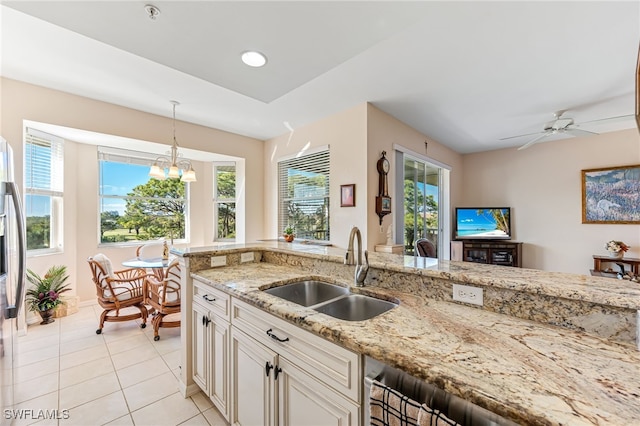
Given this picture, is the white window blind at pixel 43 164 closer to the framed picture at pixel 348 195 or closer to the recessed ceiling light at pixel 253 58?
the recessed ceiling light at pixel 253 58

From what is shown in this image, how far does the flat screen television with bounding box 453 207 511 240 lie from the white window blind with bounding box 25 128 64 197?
691 cm

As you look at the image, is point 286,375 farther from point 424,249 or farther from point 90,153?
point 90,153

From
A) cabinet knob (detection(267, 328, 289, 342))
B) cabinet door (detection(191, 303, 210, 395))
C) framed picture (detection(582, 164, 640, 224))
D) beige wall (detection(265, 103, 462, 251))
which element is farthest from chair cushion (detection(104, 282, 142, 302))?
framed picture (detection(582, 164, 640, 224))

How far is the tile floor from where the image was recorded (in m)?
1.81

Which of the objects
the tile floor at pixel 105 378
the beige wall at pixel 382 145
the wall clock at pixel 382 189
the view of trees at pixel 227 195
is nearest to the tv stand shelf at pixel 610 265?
the beige wall at pixel 382 145

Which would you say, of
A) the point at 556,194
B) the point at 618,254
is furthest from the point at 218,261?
the point at 556,194

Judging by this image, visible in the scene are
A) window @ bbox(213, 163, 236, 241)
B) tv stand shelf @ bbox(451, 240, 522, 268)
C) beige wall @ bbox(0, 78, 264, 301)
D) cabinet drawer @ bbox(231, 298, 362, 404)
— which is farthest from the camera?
window @ bbox(213, 163, 236, 241)

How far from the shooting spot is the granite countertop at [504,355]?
617 mm

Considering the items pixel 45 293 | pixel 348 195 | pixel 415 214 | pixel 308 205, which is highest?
pixel 348 195

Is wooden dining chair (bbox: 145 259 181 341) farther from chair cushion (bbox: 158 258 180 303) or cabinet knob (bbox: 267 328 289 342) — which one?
cabinet knob (bbox: 267 328 289 342)

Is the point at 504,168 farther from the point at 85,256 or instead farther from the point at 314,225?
the point at 85,256

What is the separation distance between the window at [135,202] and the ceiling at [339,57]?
1.41 m

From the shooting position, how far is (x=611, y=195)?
4.22 meters

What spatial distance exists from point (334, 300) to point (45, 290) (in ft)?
13.1
